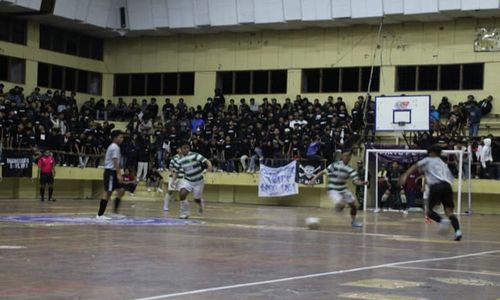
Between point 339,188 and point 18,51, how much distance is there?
106 feet

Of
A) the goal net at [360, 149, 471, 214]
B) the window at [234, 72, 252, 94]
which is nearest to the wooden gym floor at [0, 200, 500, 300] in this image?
the goal net at [360, 149, 471, 214]

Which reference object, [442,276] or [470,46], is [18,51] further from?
[442,276]

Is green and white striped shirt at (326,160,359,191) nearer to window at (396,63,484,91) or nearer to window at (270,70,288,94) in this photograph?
window at (396,63,484,91)

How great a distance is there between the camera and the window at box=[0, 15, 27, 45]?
4591cm

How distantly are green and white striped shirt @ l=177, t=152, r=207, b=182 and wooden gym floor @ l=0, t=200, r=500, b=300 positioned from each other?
14.3 ft

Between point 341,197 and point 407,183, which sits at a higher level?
point 407,183

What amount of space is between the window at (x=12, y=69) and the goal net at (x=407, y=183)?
72.0ft

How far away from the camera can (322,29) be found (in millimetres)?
47375

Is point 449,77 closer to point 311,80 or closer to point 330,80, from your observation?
point 330,80

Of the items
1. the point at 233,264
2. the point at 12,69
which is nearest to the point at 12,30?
the point at 12,69

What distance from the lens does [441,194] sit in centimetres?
1582

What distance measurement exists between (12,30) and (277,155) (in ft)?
60.1

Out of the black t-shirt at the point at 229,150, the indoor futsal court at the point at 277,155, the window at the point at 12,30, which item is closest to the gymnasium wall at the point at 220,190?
the indoor futsal court at the point at 277,155

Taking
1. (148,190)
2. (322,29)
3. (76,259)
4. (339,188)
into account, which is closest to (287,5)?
(322,29)
